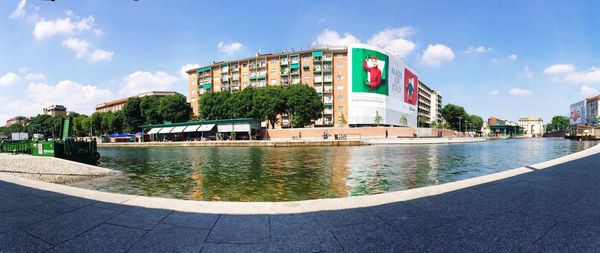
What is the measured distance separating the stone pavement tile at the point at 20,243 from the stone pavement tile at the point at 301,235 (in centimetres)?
309

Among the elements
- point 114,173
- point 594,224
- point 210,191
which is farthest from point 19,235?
point 114,173

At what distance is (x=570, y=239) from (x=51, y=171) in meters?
18.2

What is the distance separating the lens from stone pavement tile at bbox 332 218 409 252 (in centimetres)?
401

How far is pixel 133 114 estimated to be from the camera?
90125mm

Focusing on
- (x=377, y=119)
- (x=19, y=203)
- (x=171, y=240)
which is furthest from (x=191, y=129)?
(x=171, y=240)

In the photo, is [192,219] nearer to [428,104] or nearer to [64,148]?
[64,148]

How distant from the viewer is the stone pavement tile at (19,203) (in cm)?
610

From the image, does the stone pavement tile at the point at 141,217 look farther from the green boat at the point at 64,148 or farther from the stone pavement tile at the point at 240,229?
the green boat at the point at 64,148

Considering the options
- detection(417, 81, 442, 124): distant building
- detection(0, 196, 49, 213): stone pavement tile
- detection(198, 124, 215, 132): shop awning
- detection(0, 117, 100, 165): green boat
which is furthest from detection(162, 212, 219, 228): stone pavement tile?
Answer: detection(417, 81, 442, 124): distant building

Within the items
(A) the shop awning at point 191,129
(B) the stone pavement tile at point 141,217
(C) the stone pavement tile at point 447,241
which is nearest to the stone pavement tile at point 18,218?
(B) the stone pavement tile at point 141,217

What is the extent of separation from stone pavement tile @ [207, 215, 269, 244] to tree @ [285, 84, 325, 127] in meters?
63.2

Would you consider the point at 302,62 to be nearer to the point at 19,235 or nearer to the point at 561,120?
the point at 19,235

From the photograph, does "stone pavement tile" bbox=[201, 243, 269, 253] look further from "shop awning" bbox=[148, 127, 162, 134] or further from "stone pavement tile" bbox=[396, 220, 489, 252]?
"shop awning" bbox=[148, 127, 162, 134]

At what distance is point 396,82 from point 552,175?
88027mm
